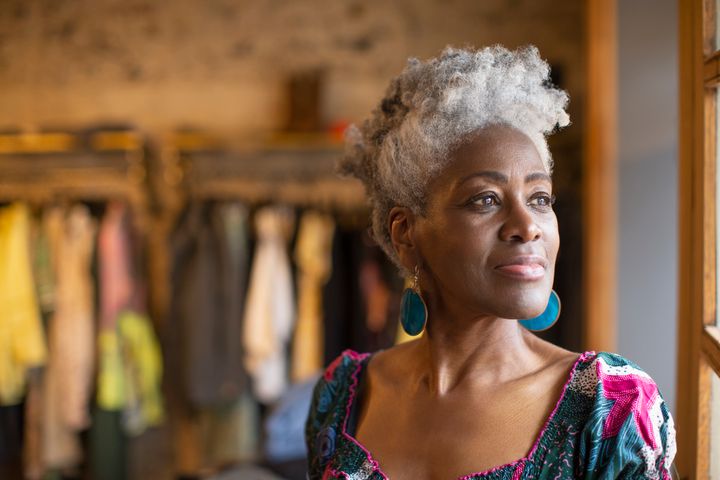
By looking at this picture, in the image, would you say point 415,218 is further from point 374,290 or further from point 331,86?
point 331,86

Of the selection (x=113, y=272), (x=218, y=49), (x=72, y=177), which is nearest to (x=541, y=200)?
(x=113, y=272)

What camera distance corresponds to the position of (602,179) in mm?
3000

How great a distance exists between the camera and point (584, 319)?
128 inches

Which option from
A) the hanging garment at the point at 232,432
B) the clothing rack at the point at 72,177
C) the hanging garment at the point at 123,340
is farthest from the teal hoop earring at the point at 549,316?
the clothing rack at the point at 72,177

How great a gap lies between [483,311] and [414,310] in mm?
165

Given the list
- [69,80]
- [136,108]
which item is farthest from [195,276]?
[69,80]

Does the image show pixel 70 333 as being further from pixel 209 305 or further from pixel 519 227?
pixel 519 227

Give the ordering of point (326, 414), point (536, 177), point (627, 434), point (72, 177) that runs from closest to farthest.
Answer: point (627, 434)
point (536, 177)
point (326, 414)
point (72, 177)

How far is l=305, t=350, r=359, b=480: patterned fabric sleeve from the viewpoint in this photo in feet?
4.08

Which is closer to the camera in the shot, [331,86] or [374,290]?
[374,290]

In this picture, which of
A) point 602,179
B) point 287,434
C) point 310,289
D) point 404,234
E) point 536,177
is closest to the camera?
point 536,177

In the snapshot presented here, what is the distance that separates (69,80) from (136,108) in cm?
39

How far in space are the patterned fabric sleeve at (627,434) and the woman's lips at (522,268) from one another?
17cm

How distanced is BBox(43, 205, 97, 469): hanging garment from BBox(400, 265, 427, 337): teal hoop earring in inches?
96.6
